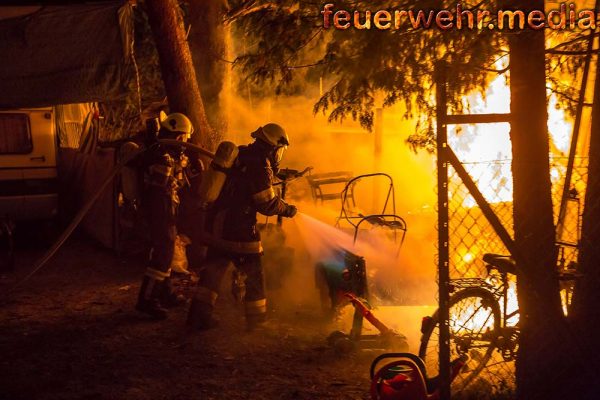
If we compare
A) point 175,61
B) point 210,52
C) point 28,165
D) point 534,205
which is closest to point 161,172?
point 175,61

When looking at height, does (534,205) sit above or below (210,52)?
below

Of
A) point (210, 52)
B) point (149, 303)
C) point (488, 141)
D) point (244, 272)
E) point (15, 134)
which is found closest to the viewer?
point (244, 272)

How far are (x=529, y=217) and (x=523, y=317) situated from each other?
0.75 m

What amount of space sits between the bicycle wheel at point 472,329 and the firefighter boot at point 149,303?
3.17 metres

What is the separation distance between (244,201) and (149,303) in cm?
177

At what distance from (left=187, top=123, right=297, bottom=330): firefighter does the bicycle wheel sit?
2.06 m

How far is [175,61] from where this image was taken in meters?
8.38

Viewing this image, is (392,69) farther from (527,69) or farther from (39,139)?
(39,139)

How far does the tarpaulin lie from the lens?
845 cm

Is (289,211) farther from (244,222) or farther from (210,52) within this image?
(210,52)

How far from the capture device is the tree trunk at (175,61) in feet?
27.2

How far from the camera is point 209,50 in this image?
9.64 metres

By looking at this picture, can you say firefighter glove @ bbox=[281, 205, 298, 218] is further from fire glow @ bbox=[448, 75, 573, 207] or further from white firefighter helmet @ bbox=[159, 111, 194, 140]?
fire glow @ bbox=[448, 75, 573, 207]

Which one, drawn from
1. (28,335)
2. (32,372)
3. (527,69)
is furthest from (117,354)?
(527,69)
